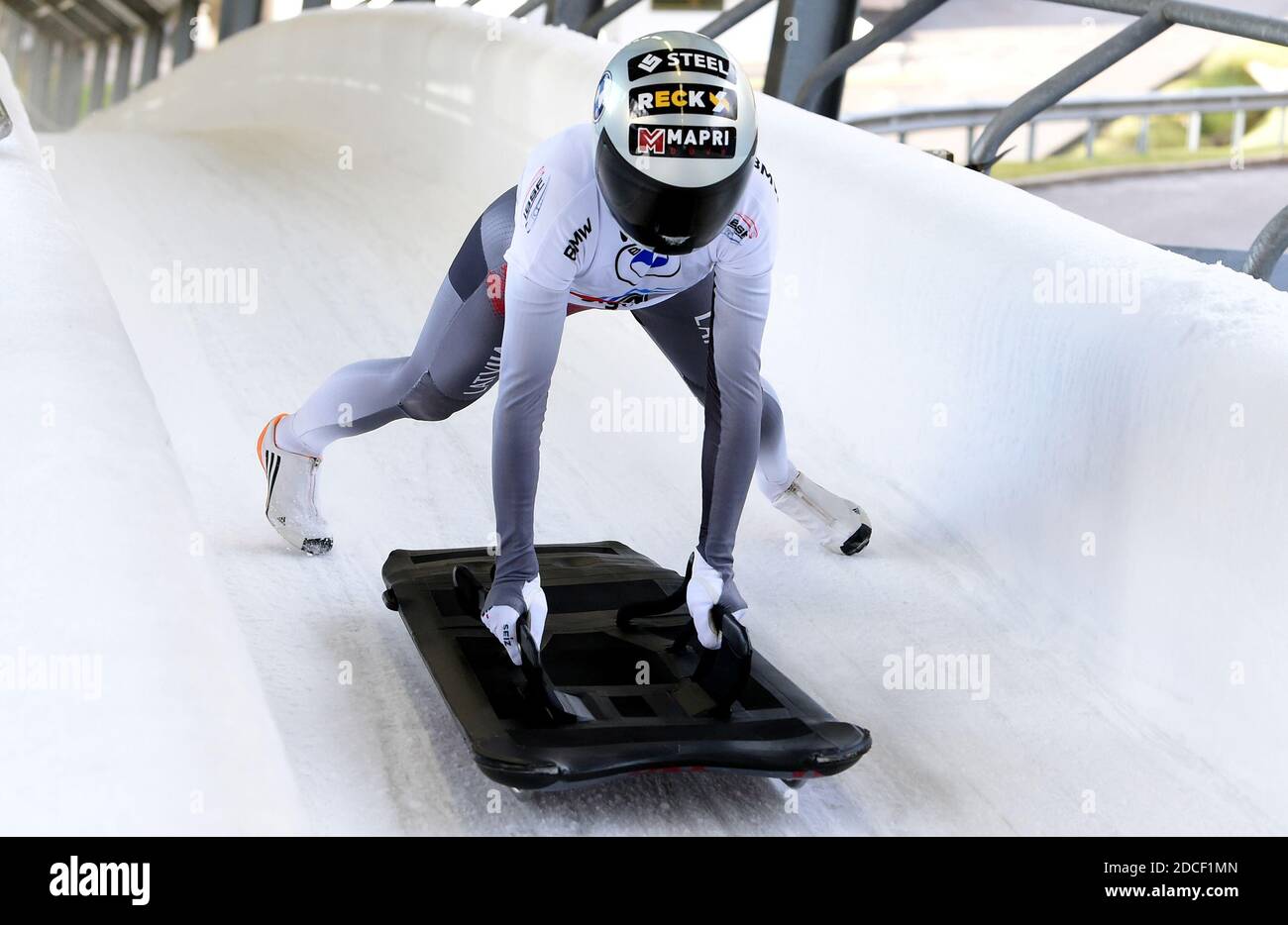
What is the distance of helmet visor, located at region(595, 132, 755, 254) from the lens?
1.87m

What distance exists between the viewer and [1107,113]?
7.05 meters

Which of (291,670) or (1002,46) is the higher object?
(1002,46)

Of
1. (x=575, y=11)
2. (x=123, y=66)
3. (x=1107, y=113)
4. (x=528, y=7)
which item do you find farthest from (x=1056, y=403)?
(x=123, y=66)

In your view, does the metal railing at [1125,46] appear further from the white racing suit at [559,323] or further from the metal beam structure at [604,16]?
the metal beam structure at [604,16]

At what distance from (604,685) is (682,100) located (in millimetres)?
929

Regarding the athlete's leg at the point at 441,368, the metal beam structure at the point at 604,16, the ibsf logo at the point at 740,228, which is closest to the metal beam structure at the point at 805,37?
the metal beam structure at the point at 604,16

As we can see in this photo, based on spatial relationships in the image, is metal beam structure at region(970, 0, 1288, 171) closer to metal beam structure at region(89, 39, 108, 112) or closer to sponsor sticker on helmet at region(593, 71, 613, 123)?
sponsor sticker on helmet at region(593, 71, 613, 123)

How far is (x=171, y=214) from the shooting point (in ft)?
17.7

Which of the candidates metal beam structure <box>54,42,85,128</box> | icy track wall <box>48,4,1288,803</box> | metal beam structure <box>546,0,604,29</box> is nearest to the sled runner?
icy track wall <box>48,4,1288,803</box>

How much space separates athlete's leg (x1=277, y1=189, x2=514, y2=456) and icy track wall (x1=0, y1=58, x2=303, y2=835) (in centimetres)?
52

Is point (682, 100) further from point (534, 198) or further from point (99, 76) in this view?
point (99, 76)
